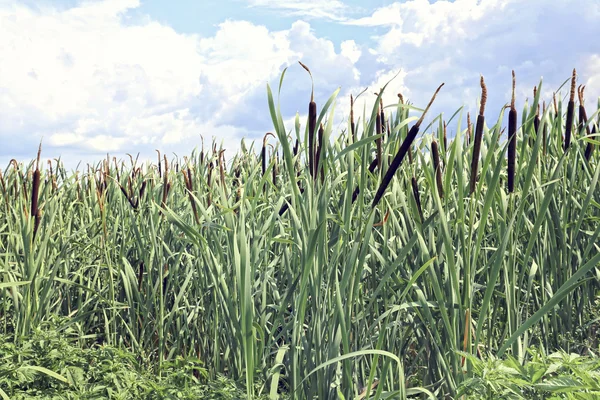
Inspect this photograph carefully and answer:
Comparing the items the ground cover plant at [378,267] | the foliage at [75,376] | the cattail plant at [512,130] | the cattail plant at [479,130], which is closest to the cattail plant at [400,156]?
the ground cover plant at [378,267]

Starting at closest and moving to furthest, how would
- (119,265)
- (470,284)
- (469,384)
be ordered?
(469,384) < (470,284) < (119,265)

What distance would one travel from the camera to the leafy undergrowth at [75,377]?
6.66ft

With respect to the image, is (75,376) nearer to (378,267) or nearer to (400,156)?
(378,267)

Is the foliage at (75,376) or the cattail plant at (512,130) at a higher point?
the cattail plant at (512,130)

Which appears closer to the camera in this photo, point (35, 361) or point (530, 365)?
point (530, 365)

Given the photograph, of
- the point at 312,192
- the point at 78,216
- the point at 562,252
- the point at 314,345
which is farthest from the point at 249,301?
the point at 78,216

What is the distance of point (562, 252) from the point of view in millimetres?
2211

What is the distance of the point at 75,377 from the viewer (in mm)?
2148

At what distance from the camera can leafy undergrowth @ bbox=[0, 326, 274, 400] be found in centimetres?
203

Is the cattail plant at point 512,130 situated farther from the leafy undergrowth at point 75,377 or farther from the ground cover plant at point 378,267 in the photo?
the leafy undergrowth at point 75,377

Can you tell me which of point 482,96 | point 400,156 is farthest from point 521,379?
point 482,96

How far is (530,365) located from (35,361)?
73.5 inches

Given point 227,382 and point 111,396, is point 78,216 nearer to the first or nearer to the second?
point 111,396

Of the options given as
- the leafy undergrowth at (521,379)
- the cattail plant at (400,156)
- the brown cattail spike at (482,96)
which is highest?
the brown cattail spike at (482,96)
